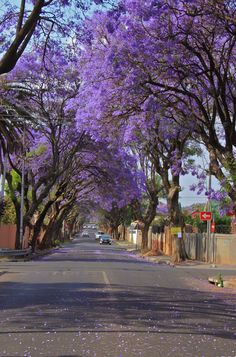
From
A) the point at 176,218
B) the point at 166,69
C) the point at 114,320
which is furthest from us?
the point at 176,218

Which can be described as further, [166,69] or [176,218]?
[176,218]

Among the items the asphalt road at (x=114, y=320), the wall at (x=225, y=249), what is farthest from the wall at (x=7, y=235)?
the asphalt road at (x=114, y=320)

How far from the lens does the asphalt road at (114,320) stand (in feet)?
25.7

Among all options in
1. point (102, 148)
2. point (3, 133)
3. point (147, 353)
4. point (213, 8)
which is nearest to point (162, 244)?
point (102, 148)

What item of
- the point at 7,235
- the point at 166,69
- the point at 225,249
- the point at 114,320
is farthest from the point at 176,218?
the point at 114,320

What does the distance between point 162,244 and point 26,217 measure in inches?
632

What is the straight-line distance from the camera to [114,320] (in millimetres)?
10188

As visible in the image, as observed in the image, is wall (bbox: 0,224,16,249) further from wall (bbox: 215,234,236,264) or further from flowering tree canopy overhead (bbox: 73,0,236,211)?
flowering tree canopy overhead (bbox: 73,0,236,211)

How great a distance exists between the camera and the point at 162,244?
49344 millimetres

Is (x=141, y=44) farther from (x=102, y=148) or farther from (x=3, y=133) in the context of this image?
(x=102, y=148)

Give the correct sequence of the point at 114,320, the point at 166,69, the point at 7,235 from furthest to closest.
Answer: the point at 7,235 < the point at 166,69 < the point at 114,320

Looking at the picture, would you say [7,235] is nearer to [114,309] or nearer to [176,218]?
[176,218]

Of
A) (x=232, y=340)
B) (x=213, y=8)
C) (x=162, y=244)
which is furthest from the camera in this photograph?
(x=162, y=244)

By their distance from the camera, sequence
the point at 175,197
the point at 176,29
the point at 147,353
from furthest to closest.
Result: 1. the point at 175,197
2. the point at 176,29
3. the point at 147,353
